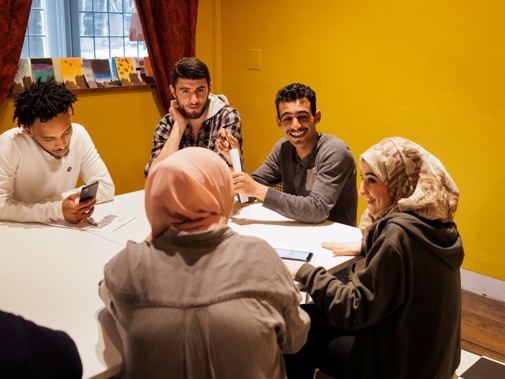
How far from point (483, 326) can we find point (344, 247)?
55.2 inches

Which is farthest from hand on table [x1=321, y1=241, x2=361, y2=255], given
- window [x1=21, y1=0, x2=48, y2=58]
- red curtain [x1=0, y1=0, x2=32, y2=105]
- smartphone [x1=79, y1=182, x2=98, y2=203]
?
window [x1=21, y1=0, x2=48, y2=58]

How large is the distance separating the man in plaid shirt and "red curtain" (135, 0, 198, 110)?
1186 millimetres

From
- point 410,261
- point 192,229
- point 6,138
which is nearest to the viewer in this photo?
point 192,229

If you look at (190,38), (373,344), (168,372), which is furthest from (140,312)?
(190,38)

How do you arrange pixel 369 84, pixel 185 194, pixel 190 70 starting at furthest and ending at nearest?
pixel 369 84, pixel 190 70, pixel 185 194

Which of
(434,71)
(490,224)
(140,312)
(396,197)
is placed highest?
(434,71)

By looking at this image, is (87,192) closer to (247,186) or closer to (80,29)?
(247,186)

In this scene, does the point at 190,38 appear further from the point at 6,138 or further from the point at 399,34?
the point at 6,138

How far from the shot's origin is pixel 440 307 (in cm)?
171

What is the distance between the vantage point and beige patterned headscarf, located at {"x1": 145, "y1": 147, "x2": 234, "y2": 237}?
144 cm

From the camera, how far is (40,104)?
2500 mm

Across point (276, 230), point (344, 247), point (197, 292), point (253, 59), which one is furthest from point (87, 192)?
point (253, 59)

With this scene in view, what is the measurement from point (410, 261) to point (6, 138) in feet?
5.91

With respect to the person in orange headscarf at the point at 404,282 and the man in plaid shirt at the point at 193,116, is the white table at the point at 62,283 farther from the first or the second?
the man in plaid shirt at the point at 193,116
